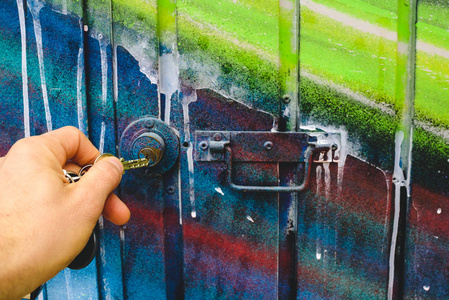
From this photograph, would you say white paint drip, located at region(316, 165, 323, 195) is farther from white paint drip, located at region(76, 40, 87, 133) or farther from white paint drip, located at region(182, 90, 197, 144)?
white paint drip, located at region(76, 40, 87, 133)

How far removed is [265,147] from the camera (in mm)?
861

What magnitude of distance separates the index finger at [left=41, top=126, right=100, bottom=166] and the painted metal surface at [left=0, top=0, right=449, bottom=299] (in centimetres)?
12

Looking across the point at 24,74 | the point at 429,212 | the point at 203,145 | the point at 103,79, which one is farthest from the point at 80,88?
the point at 429,212

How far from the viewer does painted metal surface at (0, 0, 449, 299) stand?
0.85m

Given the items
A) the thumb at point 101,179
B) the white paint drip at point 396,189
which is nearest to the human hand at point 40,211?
the thumb at point 101,179

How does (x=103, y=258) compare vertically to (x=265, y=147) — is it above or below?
below

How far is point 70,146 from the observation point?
0.71m

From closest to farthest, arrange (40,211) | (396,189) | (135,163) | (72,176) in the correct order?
(40,211), (72,176), (135,163), (396,189)

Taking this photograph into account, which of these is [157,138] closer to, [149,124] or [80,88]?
[149,124]

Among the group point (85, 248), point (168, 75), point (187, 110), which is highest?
point (168, 75)

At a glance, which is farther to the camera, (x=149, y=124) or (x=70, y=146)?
(x=149, y=124)

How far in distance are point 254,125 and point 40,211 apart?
0.58 m

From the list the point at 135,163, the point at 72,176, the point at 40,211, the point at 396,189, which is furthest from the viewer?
the point at 396,189

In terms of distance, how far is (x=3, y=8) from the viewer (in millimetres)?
850
